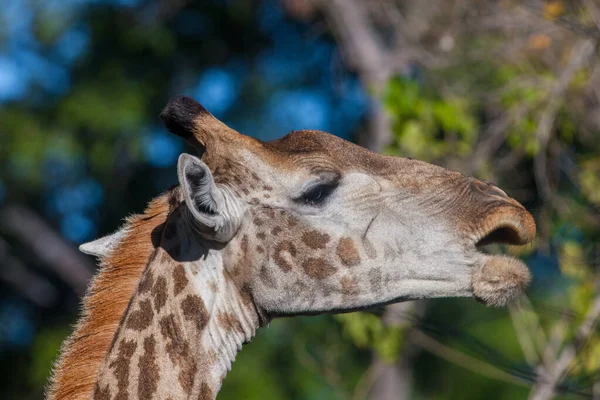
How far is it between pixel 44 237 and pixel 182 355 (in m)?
14.5

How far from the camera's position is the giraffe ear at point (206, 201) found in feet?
12.4

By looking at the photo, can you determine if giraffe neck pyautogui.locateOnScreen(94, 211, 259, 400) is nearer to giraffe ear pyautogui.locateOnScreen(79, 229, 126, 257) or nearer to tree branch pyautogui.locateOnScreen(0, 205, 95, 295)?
giraffe ear pyautogui.locateOnScreen(79, 229, 126, 257)

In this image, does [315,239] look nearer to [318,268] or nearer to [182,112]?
[318,268]

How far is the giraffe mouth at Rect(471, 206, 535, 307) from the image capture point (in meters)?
3.99

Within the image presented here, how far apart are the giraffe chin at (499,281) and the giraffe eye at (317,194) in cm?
78

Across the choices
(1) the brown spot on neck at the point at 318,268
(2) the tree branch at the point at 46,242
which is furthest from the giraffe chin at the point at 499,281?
(2) the tree branch at the point at 46,242

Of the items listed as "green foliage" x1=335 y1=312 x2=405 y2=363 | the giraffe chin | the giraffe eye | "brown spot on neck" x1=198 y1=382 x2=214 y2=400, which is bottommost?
"brown spot on neck" x1=198 y1=382 x2=214 y2=400

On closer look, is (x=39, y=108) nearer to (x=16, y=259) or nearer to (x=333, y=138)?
(x=16, y=259)

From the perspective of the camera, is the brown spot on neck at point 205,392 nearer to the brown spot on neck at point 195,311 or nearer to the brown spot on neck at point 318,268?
the brown spot on neck at point 195,311

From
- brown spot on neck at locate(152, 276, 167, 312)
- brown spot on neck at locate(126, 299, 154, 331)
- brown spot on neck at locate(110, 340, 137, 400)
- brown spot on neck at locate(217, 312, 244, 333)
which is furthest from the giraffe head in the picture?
brown spot on neck at locate(110, 340, 137, 400)

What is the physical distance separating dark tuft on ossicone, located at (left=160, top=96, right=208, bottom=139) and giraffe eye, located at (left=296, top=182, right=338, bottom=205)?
668mm

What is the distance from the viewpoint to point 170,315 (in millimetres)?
3959

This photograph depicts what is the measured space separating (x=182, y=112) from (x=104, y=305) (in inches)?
39.5

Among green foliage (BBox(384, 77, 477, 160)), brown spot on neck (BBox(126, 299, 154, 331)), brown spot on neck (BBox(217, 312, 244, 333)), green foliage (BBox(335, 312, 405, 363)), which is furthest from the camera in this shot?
green foliage (BBox(335, 312, 405, 363))
